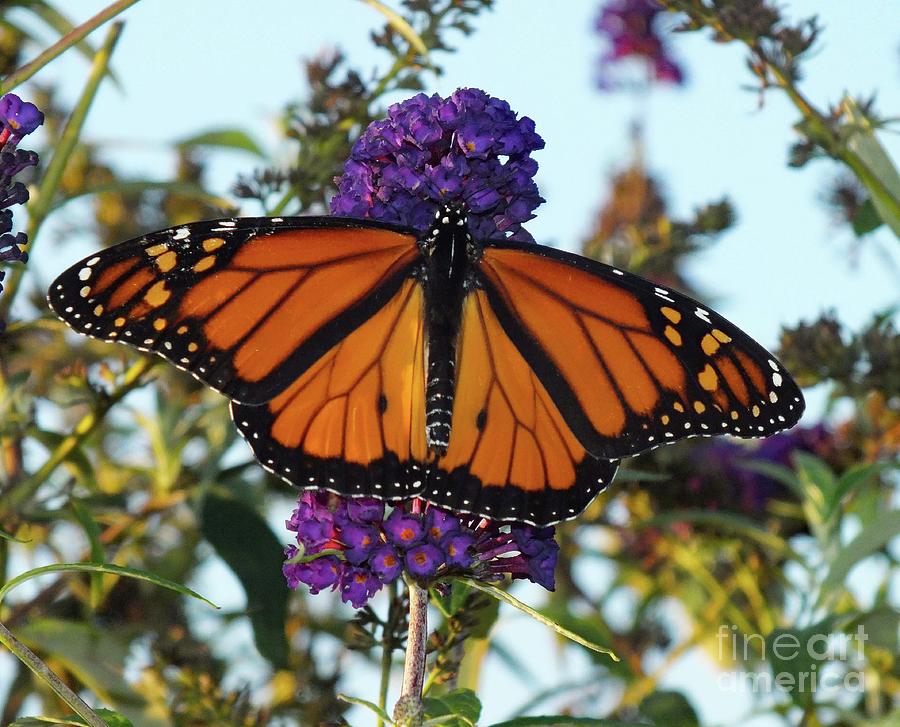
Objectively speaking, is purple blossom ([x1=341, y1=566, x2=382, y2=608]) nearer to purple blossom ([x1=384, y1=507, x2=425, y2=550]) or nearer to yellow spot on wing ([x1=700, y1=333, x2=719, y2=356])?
purple blossom ([x1=384, y1=507, x2=425, y2=550])

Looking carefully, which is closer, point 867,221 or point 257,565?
point 257,565

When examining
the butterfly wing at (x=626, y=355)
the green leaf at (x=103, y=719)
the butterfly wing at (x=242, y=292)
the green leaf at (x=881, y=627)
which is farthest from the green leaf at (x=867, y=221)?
the green leaf at (x=103, y=719)

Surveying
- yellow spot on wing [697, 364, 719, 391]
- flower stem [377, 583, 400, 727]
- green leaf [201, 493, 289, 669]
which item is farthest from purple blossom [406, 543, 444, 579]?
green leaf [201, 493, 289, 669]

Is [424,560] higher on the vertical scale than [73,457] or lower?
lower

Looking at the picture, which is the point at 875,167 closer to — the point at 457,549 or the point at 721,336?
the point at 721,336

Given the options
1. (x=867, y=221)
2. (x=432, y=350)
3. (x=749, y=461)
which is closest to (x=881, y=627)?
(x=749, y=461)

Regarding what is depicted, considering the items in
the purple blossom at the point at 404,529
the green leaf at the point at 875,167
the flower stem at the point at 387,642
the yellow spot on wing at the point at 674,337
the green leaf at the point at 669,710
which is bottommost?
the flower stem at the point at 387,642

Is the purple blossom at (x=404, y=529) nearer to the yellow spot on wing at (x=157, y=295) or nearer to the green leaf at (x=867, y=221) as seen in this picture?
the yellow spot on wing at (x=157, y=295)
